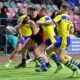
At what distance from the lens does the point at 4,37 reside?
690 inches

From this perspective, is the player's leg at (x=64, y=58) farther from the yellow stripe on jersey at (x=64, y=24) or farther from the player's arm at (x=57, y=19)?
the player's arm at (x=57, y=19)

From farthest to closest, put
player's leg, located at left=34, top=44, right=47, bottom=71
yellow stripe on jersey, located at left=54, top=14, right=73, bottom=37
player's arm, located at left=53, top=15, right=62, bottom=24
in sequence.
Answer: player's leg, located at left=34, top=44, right=47, bottom=71 → yellow stripe on jersey, located at left=54, top=14, right=73, bottom=37 → player's arm, located at left=53, top=15, right=62, bottom=24

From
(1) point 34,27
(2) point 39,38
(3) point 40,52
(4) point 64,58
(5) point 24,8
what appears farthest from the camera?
(5) point 24,8

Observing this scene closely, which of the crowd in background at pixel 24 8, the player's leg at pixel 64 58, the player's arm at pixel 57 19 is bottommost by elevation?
the player's leg at pixel 64 58

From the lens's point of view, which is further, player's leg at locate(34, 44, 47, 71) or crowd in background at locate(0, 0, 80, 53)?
crowd in background at locate(0, 0, 80, 53)

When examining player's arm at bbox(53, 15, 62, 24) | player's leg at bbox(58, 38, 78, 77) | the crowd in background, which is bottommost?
player's leg at bbox(58, 38, 78, 77)

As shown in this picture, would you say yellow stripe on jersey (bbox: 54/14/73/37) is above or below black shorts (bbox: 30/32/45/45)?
above

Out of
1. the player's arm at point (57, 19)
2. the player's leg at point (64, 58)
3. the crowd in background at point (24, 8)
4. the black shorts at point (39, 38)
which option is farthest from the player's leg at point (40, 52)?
the crowd in background at point (24, 8)

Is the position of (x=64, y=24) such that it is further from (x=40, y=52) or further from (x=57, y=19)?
(x=40, y=52)

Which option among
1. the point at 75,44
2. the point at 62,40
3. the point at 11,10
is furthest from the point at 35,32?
the point at 11,10

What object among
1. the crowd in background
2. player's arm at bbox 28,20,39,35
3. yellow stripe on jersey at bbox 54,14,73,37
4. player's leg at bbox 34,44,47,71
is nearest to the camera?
yellow stripe on jersey at bbox 54,14,73,37

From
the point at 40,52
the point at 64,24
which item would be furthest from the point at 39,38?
the point at 64,24

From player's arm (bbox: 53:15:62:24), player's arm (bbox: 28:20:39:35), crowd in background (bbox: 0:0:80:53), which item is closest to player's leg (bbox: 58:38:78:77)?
player's arm (bbox: 53:15:62:24)

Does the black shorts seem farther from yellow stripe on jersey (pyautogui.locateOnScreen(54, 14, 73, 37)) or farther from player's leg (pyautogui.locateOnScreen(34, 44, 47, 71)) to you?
yellow stripe on jersey (pyautogui.locateOnScreen(54, 14, 73, 37))
